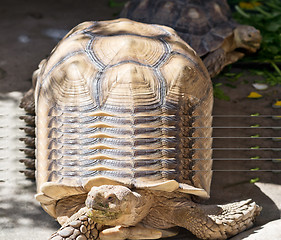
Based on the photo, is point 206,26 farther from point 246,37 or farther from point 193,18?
point 246,37

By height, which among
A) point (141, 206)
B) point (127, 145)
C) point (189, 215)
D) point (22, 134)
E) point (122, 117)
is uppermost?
point (122, 117)

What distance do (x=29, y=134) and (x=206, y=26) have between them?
196cm

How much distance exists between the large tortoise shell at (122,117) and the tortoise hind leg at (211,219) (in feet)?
0.42

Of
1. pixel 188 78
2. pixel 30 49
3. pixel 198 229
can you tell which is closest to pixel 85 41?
pixel 188 78

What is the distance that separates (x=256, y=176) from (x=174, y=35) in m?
1.18

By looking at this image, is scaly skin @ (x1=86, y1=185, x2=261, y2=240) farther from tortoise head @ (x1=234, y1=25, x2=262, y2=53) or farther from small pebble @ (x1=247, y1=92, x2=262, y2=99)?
tortoise head @ (x1=234, y1=25, x2=262, y2=53)

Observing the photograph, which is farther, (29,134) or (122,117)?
(29,134)

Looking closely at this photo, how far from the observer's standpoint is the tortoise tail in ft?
12.5

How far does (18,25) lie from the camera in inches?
236

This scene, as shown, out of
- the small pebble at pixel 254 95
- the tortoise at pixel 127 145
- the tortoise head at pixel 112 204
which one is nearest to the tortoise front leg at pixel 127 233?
the tortoise at pixel 127 145

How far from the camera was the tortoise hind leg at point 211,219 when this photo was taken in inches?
121

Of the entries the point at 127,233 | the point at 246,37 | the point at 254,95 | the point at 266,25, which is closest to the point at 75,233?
the point at 127,233

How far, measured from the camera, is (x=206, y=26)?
16.3 ft

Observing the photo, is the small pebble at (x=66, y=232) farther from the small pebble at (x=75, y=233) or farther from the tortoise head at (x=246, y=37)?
the tortoise head at (x=246, y=37)
